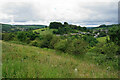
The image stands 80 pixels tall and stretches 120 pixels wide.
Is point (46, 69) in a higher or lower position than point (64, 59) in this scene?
higher

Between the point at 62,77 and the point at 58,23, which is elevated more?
the point at 58,23

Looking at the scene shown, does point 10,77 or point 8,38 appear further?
point 8,38

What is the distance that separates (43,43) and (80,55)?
25.9 m

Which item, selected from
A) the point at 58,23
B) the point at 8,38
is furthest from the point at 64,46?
the point at 58,23

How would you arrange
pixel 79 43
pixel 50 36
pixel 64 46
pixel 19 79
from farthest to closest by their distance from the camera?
pixel 50 36 → pixel 64 46 → pixel 79 43 → pixel 19 79

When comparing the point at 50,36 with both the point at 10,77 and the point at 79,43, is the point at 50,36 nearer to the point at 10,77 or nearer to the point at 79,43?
the point at 79,43

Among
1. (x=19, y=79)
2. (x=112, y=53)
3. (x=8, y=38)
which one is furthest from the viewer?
(x=8, y=38)

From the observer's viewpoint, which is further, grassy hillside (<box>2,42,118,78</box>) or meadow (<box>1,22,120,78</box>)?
meadow (<box>1,22,120,78</box>)

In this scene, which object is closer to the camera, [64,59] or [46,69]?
[46,69]

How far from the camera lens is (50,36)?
123 ft

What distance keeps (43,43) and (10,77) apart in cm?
3470

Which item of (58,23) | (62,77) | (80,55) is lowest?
(80,55)

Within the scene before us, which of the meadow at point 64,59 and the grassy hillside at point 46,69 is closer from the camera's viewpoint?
the grassy hillside at point 46,69

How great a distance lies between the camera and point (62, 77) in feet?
12.5
